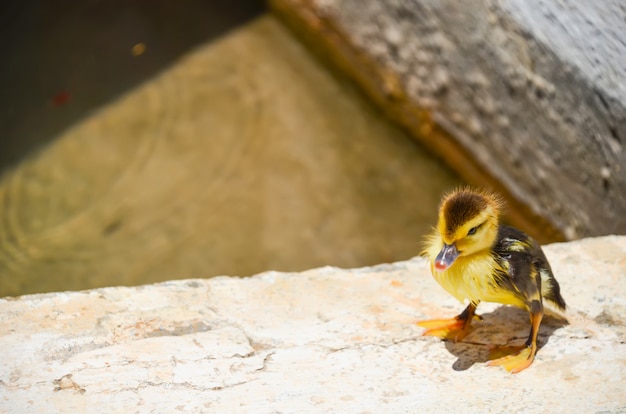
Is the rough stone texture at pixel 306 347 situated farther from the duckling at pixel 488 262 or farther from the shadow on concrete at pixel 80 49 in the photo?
the shadow on concrete at pixel 80 49

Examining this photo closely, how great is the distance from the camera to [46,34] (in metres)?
→ 5.36

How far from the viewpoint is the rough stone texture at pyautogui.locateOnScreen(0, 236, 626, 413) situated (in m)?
2.31

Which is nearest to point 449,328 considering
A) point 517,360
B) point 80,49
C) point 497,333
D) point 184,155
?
point 497,333

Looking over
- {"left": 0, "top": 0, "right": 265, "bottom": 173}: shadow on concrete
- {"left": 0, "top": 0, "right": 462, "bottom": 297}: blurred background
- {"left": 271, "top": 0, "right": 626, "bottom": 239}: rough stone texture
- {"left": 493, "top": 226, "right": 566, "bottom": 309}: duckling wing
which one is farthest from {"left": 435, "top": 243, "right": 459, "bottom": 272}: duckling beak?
{"left": 0, "top": 0, "right": 265, "bottom": 173}: shadow on concrete

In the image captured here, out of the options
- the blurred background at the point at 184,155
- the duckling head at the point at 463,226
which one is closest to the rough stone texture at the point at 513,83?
the blurred background at the point at 184,155

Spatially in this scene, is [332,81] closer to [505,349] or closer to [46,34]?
[46,34]

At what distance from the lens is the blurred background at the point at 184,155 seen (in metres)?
4.46

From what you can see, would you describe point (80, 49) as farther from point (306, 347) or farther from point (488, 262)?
point (488, 262)

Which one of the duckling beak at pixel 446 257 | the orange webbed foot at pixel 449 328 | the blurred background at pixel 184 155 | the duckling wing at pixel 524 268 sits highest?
the duckling beak at pixel 446 257

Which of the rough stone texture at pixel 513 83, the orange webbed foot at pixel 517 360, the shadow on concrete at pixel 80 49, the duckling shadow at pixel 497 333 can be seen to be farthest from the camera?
the shadow on concrete at pixel 80 49

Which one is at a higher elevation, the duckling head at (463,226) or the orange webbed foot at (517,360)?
the duckling head at (463,226)

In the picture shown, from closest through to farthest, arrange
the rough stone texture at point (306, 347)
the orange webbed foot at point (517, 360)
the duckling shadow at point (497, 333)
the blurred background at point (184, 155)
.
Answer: the rough stone texture at point (306, 347) < the orange webbed foot at point (517, 360) < the duckling shadow at point (497, 333) < the blurred background at point (184, 155)

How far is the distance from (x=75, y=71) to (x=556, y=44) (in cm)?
332

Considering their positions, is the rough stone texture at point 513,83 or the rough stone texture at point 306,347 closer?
the rough stone texture at point 306,347
